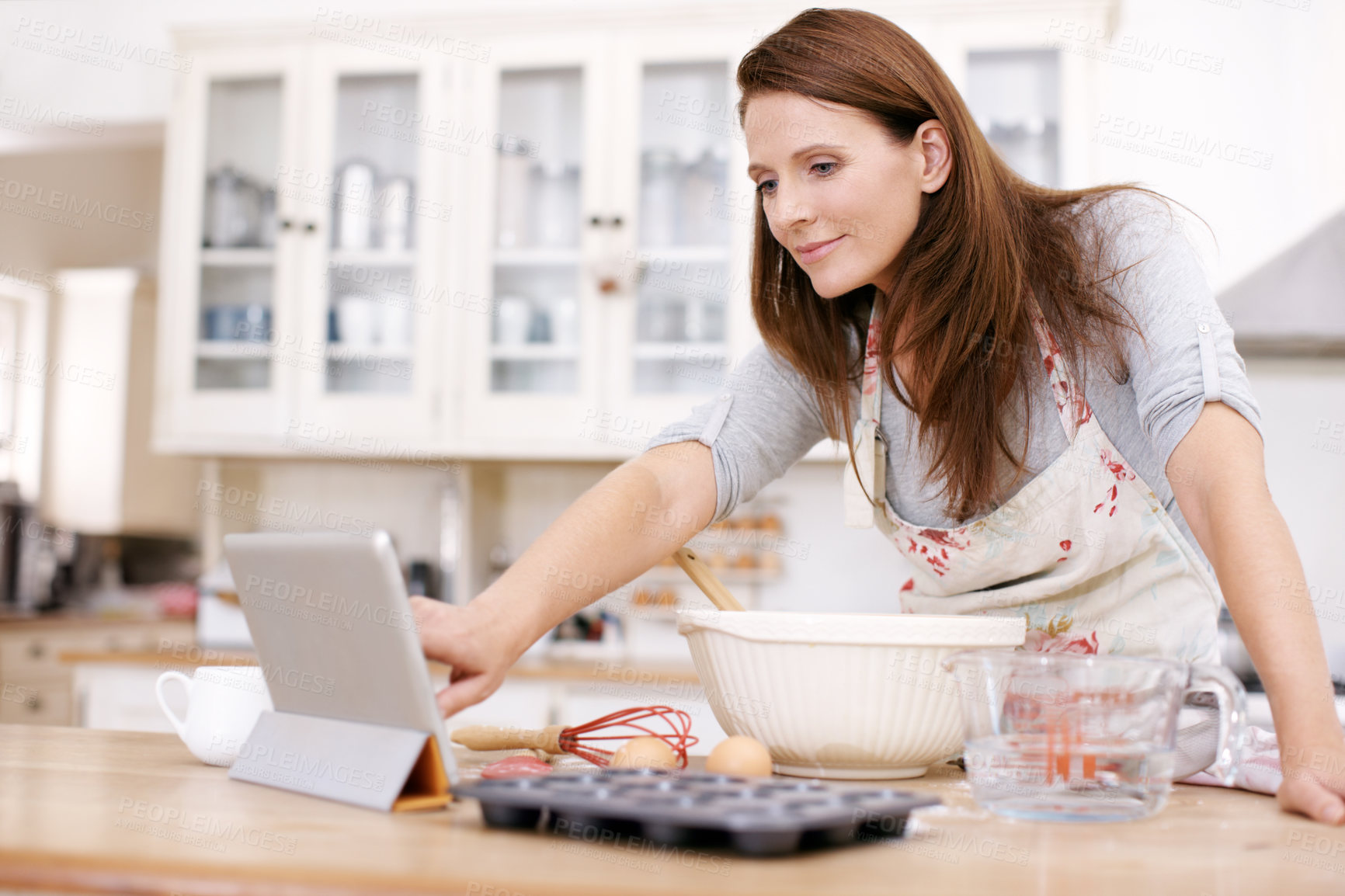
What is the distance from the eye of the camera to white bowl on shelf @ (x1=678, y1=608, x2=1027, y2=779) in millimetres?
736

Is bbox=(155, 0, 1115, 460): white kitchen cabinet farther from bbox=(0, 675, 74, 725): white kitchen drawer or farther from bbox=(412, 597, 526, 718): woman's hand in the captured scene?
bbox=(412, 597, 526, 718): woman's hand

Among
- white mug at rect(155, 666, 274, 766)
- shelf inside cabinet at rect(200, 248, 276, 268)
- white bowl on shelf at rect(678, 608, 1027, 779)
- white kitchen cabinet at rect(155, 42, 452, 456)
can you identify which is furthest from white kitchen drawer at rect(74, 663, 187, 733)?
white bowl on shelf at rect(678, 608, 1027, 779)

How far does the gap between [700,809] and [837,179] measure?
63 cm

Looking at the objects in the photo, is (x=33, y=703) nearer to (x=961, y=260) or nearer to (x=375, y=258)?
(x=375, y=258)

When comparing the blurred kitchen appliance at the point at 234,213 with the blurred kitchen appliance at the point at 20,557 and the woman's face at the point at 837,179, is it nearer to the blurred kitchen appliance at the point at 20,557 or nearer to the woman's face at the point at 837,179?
the blurred kitchen appliance at the point at 20,557

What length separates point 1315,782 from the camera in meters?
0.65

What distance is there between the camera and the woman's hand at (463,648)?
0.73 meters

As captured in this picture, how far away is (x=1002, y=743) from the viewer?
64 centimetres

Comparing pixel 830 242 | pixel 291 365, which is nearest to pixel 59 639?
pixel 291 365

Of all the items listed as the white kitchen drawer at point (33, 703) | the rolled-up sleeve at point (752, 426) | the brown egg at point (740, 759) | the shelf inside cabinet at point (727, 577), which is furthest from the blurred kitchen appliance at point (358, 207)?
the brown egg at point (740, 759)

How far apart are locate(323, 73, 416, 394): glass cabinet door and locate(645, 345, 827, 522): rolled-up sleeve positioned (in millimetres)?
1648

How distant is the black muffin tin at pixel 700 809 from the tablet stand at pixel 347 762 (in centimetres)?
6

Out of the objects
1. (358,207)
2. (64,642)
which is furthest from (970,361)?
(64,642)

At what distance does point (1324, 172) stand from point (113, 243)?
4.45 meters
